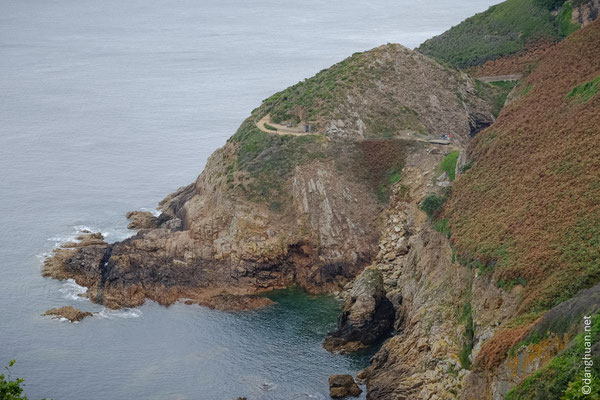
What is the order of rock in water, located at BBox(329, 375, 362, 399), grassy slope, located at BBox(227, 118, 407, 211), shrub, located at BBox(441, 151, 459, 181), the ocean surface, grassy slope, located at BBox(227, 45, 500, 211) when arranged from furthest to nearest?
grassy slope, located at BBox(227, 45, 500, 211)
grassy slope, located at BBox(227, 118, 407, 211)
shrub, located at BBox(441, 151, 459, 181)
the ocean surface
rock in water, located at BBox(329, 375, 362, 399)

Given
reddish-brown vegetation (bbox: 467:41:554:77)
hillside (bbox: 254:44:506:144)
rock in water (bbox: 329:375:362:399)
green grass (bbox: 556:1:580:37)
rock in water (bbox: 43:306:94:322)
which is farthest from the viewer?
green grass (bbox: 556:1:580:37)

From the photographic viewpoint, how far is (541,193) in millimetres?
66625

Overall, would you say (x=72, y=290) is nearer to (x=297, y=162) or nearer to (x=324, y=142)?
(x=297, y=162)

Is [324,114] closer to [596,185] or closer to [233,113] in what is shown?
[596,185]

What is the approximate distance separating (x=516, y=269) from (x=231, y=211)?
119 feet

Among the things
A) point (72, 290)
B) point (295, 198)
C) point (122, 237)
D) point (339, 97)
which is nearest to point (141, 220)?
point (122, 237)

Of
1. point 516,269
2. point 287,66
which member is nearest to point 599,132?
point 516,269

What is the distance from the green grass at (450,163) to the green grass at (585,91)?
14.4m

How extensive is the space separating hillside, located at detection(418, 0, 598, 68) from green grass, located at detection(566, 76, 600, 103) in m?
38.0

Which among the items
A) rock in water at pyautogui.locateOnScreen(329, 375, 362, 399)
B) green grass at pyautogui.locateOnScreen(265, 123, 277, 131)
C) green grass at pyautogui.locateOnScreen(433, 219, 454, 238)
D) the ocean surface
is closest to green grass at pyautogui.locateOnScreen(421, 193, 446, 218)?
green grass at pyautogui.locateOnScreen(433, 219, 454, 238)

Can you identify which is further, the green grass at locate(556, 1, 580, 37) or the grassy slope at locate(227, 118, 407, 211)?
the green grass at locate(556, 1, 580, 37)

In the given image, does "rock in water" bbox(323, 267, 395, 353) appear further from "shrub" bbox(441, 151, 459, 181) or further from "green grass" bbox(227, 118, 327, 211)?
"green grass" bbox(227, 118, 327, 211)

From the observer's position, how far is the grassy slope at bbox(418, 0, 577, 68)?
391 ft

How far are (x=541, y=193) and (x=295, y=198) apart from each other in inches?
1174
